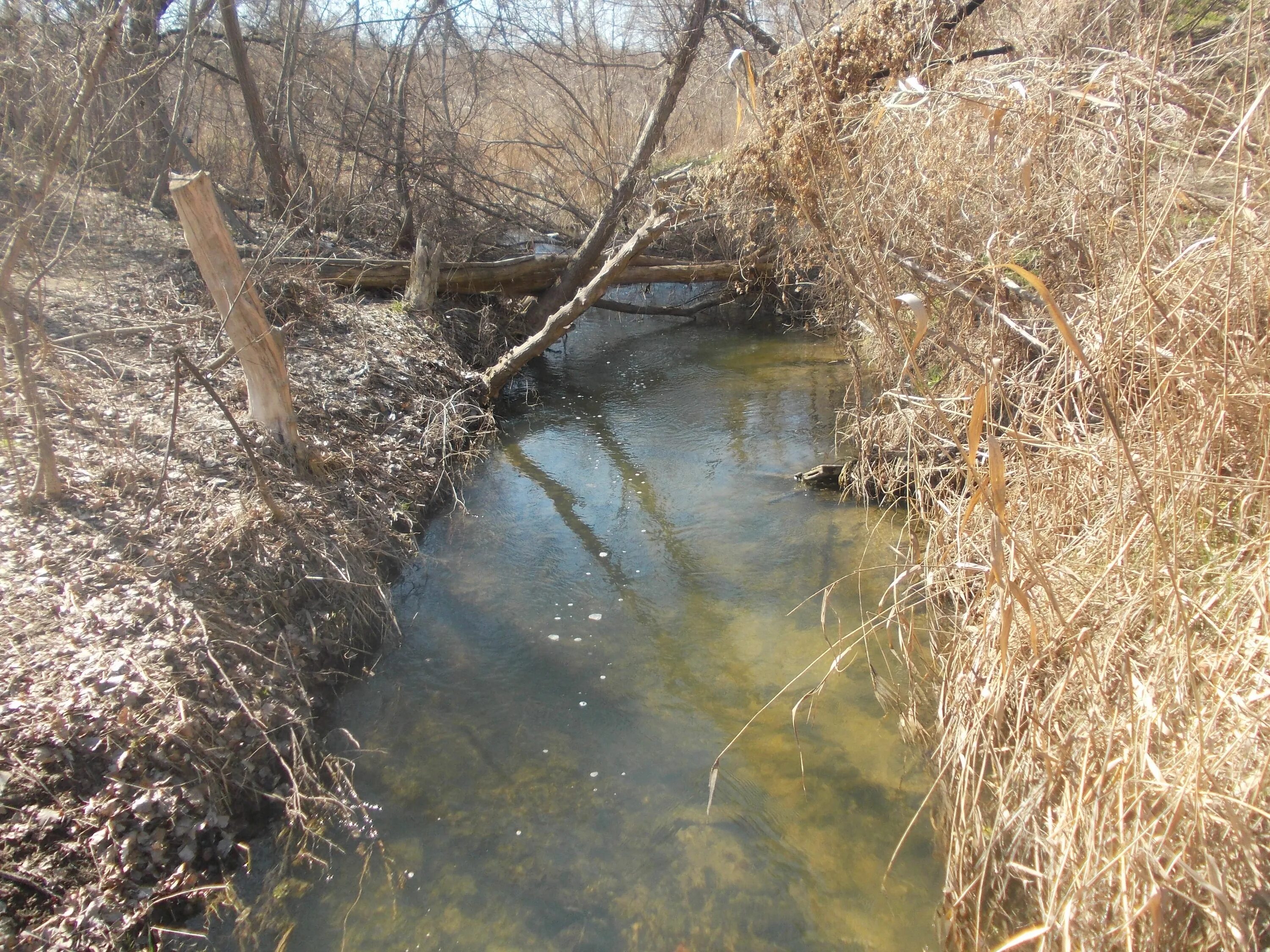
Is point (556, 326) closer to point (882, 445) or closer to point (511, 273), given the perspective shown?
point (511, 273)

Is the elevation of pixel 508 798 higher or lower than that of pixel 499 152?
lower

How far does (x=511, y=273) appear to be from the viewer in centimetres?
979

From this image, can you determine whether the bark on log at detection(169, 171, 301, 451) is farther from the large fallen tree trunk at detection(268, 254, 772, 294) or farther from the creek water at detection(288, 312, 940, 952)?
the large fallen tree trunk at detection(268, 254, 772, 294)

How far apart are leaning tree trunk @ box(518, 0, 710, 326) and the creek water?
3583 millimetres

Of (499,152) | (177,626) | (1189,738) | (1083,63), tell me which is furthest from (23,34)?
(1189,738)

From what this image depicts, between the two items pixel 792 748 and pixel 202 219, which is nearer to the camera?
pixel 792 748

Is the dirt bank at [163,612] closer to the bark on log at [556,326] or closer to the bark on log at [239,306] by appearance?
the bark on log at [239,306]

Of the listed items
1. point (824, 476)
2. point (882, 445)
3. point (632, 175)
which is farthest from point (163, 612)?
point (632, 175)

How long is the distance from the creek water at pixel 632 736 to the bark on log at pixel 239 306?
1468mm

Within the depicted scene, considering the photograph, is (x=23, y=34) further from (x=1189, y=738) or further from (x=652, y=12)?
(x=652, y=12)

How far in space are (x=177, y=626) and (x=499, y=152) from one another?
887cm

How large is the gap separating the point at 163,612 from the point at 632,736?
2433mm

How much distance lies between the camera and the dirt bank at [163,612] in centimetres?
297

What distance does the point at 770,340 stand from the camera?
1102cm
